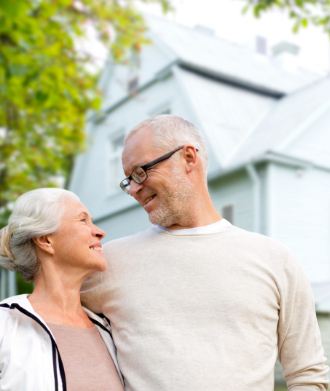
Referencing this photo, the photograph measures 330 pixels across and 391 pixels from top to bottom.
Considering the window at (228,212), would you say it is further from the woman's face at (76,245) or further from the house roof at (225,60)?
the woman's face at (76,245)

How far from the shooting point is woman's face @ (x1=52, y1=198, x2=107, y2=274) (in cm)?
221

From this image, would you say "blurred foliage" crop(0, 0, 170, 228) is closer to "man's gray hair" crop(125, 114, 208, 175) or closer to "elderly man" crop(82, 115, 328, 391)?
"man's gray hair" crop(125, 114, 208, 175)

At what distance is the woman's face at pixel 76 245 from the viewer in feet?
7.27

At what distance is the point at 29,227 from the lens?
221 cm

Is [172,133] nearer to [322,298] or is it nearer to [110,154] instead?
[322,298]

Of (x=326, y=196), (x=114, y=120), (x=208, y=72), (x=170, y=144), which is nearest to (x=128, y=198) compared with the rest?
(x=114, y=120)

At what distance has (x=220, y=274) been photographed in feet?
6.97

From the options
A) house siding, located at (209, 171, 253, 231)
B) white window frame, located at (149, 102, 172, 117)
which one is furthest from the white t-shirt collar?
white window frame, located at (149, 102, 172, 117)

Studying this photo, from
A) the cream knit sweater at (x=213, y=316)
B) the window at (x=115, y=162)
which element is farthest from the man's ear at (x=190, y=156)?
the window at (x=115, y=162)

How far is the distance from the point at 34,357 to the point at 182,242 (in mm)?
760

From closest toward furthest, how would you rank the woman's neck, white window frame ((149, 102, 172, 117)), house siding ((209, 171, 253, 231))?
the woman's neck, house siding ((209, 171, 253, 231)), white window frame ((149, 102, 172, 117))

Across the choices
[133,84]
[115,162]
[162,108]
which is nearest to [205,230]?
[162,108]

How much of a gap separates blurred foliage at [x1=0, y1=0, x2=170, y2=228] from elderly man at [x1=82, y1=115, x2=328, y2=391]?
8.80ft

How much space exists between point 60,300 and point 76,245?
24 centimetres
